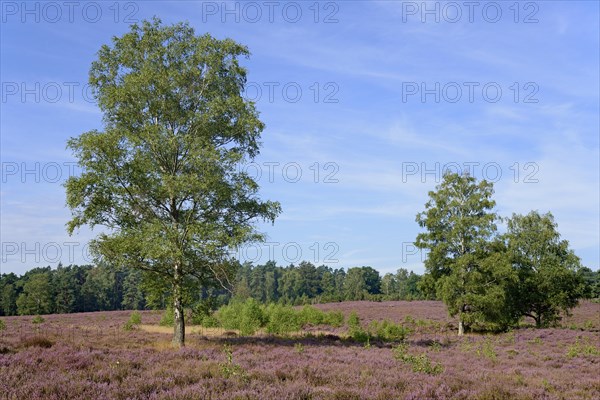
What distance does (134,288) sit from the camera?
377 ft

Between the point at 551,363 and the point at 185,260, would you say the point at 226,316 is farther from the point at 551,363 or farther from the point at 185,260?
the point at 551,363

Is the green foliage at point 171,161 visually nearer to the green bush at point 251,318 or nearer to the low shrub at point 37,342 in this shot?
the low shrub at point 37,342

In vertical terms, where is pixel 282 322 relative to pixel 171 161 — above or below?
below

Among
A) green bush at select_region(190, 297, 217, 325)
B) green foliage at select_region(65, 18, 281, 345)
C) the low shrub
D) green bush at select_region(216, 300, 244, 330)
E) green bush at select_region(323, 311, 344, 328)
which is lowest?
green bush at select_region(323, 311, 344, 328)

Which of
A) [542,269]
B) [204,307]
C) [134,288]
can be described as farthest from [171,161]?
[134,288]

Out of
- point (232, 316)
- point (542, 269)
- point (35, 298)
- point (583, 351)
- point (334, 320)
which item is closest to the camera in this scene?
point (583, 351)

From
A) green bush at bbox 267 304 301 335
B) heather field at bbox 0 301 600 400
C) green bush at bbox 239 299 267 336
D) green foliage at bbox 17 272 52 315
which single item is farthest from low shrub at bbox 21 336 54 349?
green foliage at bbox 17 272 52 315

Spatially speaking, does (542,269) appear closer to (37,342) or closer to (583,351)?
(583,351)

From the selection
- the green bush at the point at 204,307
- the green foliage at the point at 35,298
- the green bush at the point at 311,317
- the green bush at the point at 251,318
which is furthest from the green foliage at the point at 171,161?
the green foliage at the point at 35,298

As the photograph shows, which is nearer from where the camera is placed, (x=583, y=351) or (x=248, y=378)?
(x=248, y=378)

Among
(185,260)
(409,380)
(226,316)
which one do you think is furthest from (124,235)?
(226,316)

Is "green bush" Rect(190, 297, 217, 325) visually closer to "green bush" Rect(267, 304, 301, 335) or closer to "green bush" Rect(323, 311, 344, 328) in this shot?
"green bush" Rect(267, 304, 301, 335)

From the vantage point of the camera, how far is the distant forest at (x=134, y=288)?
88438mm

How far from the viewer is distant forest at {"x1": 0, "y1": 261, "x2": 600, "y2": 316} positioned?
88438 mm
